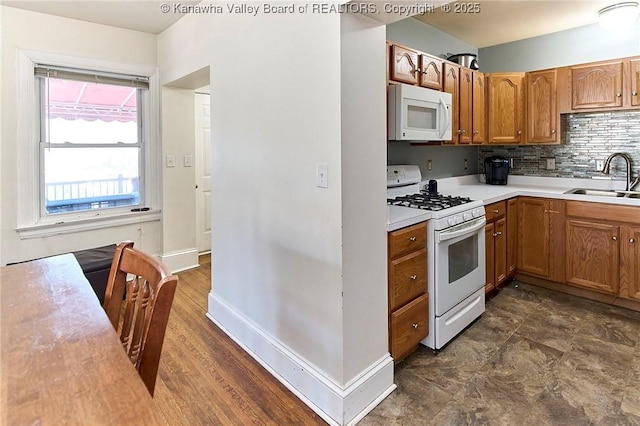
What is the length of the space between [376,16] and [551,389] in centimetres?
206

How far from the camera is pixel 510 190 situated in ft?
11.0

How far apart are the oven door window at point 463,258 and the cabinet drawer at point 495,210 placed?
414 millimetres

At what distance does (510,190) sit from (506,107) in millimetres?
847

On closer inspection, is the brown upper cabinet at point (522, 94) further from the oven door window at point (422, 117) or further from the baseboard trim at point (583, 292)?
the baseboard trim at point (583, 292)

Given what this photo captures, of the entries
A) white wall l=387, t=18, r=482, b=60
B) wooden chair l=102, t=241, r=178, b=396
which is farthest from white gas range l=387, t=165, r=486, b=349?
white wall l=387, t=18, r=482, b=60

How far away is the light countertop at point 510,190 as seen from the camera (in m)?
2.12

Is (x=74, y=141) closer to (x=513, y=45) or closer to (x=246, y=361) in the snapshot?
(x=246, y=361)

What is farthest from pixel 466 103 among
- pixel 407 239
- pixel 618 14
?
pixel 407 239

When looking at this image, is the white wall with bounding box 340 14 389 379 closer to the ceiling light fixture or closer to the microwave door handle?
the microwave door handle

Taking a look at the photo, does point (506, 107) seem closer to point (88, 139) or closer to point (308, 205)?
point (308, 205)

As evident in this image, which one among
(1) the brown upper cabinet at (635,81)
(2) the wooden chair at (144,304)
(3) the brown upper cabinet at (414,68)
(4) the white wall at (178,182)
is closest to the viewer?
(2) the wooden chair at (144,304)

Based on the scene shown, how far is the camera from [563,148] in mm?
3625

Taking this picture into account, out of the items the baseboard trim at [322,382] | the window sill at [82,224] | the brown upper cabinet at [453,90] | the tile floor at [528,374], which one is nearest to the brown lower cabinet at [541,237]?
the tile floor at [528,374]

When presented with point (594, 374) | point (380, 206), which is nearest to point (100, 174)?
point (380, 206)
